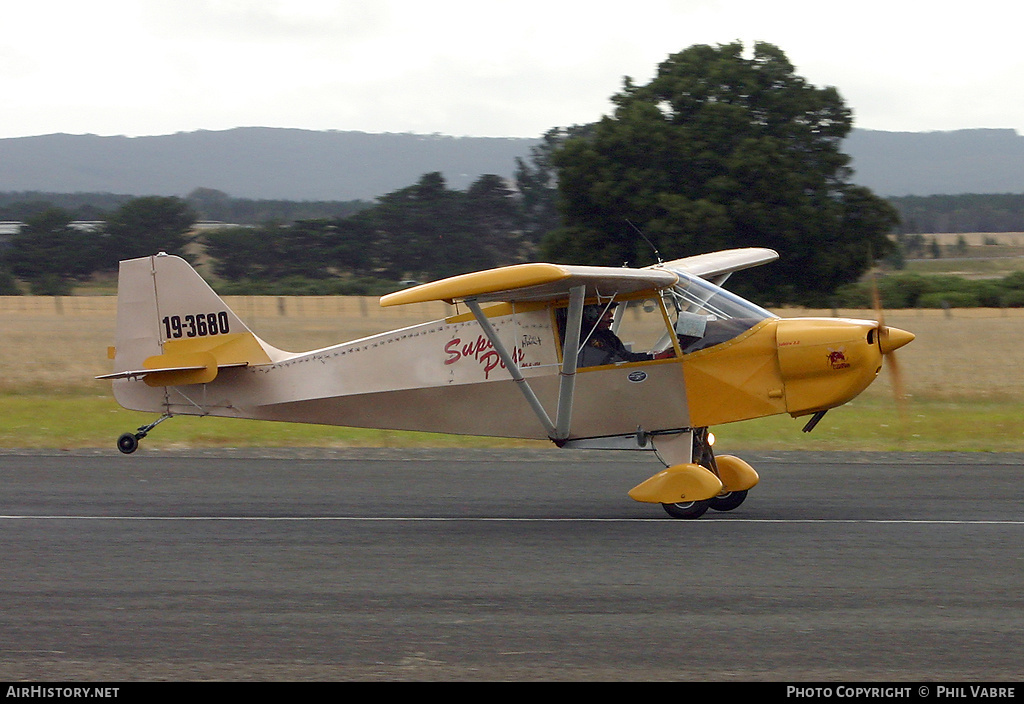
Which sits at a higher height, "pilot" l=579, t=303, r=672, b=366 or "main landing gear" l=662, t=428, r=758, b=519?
"pilot" l=579, t=303, r=672, b=366

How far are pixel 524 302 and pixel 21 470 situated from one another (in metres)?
7.14

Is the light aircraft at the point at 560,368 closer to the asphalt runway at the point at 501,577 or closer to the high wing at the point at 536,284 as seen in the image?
the high wing at the point at 536,284

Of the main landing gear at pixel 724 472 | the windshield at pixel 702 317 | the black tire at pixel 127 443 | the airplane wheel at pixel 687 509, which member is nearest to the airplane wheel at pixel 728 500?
the main landing gear at pixel 724 472

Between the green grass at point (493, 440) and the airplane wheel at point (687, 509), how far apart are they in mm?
5459

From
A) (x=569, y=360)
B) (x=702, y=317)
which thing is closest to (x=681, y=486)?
(x=569, y=360)

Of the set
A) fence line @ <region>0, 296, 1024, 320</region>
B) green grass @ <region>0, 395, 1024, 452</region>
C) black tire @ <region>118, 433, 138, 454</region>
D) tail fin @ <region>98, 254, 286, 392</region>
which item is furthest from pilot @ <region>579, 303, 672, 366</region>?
fence line @ <region>0, 296, 1024, 320</region>

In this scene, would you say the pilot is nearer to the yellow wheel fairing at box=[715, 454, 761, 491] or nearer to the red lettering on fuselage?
the red lettering on fuselage

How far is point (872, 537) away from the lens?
30.6 feet

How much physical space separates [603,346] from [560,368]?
462 mm

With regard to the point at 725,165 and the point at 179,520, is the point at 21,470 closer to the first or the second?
the point at 179,520

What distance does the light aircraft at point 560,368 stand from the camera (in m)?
9.81

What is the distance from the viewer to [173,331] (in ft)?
37.7

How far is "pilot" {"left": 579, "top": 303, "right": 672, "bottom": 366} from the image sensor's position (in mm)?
10305

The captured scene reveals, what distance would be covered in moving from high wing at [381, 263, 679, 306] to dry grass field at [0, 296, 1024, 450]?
7185 mm
